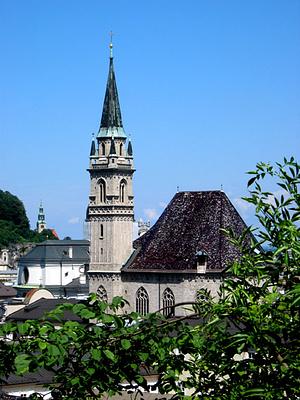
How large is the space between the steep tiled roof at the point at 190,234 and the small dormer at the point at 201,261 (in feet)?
0.60

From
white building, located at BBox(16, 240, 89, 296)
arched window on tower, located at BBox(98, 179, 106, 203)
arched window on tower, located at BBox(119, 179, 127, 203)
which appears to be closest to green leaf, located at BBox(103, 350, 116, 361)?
arched window on tower, located at BBox(119, 179, 127, 203)

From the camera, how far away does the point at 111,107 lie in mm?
59781

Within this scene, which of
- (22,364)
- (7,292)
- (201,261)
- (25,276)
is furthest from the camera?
(7,292)

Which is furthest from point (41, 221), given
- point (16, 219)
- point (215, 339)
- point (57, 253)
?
point (215, 339)

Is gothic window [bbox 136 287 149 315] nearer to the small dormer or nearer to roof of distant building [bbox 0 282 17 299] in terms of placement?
the small dormer

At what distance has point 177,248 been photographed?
54.9 m

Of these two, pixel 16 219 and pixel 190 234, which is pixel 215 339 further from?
pixel 16 219

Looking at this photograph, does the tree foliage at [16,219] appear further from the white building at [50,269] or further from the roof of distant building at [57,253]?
the white building at [50,269]

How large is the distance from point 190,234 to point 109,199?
641 cm

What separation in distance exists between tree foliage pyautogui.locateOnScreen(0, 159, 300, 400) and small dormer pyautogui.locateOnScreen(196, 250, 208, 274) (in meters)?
43.6

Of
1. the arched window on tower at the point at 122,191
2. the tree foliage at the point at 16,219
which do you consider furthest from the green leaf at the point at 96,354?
the tree foliage at the point at 16,219

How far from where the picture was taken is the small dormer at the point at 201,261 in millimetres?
52969

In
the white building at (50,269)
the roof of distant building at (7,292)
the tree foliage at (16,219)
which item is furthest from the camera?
the tree foliage at (16,219)

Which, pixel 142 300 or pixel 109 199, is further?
pixel 109 199
